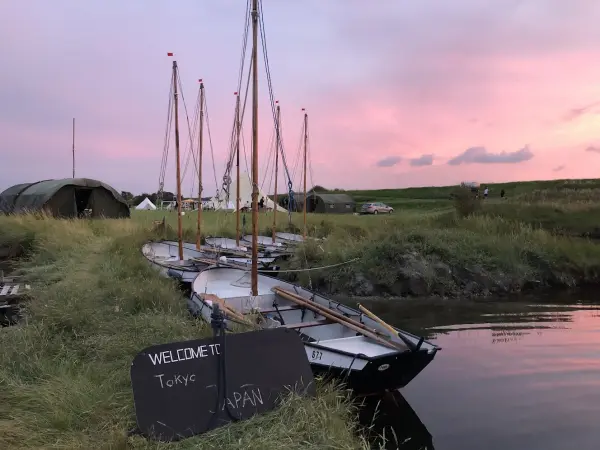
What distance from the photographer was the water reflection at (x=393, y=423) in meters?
6.61

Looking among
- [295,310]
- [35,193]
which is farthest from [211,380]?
[35,193]

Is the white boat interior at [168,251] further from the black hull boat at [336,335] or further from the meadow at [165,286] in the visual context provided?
the black hull boat at [336,335]

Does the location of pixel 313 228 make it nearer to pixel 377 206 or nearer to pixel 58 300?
pixel 58 300

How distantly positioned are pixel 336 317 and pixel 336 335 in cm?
39

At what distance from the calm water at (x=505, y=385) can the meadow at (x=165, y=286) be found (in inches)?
69.2

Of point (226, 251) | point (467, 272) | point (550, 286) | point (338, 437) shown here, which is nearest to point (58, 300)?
point (338, 437)

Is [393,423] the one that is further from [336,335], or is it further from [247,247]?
[247,247]

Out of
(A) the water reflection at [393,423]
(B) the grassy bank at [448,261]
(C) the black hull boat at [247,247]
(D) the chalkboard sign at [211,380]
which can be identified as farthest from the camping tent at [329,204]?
(D) the chalkboard sign at [211,380]

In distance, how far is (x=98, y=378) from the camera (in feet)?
18.7

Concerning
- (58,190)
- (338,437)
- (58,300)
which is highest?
(58,190)

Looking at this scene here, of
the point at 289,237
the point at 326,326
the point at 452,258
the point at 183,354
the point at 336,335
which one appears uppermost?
the point at 183,354

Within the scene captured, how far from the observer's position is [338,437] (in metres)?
4.70

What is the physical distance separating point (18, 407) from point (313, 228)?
69.9 ft

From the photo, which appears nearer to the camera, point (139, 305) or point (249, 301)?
point (139, 305)
